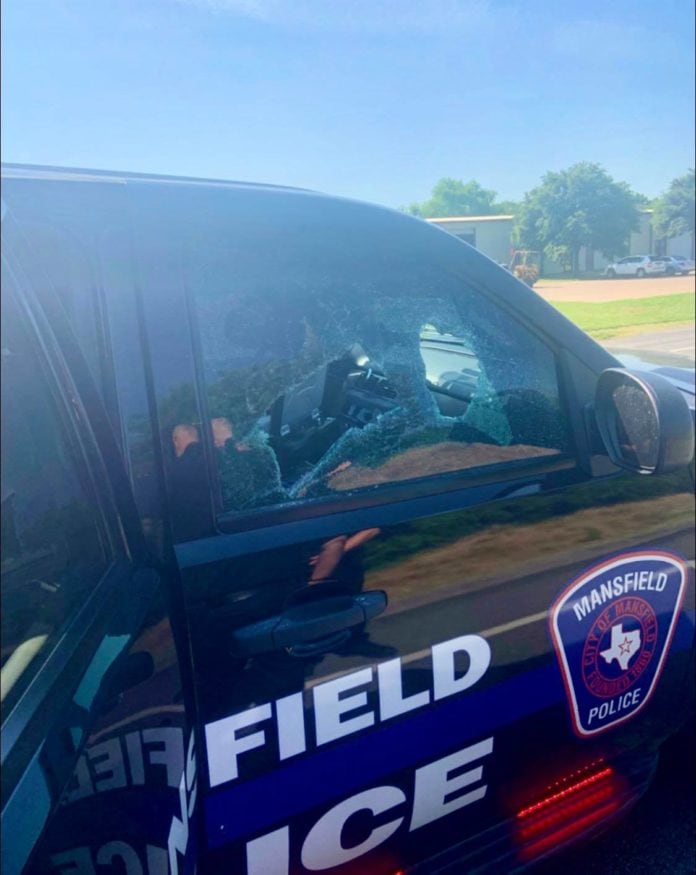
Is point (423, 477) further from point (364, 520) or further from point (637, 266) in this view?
point (637, 266)

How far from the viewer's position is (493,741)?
170 cm

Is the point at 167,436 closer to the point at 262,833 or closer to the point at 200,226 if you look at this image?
the point at 200,226

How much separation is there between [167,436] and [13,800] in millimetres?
603

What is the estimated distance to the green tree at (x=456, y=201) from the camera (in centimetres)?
214

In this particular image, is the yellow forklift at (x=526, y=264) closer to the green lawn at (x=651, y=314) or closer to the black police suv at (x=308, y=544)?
the black police suv at (x=308, y=544)

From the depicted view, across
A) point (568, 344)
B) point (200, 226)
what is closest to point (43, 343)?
point (200, 226)

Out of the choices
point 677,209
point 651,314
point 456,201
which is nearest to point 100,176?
point 456,201

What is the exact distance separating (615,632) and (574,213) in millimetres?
1536

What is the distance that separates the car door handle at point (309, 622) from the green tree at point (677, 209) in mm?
2576

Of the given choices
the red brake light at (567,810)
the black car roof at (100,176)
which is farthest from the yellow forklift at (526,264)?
the red brake light at (567,810)

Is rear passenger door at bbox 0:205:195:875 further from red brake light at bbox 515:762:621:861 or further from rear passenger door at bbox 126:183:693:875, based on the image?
red brake light at bbox 515:762:621:861

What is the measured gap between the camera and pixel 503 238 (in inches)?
88.7

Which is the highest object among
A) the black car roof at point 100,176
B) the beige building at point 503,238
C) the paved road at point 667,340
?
the black car roof at point 100,176

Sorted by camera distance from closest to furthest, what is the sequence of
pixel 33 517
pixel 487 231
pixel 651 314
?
Answer: 1. pixel 33 517
2. pixel 487 231
3. pixel 651 314
